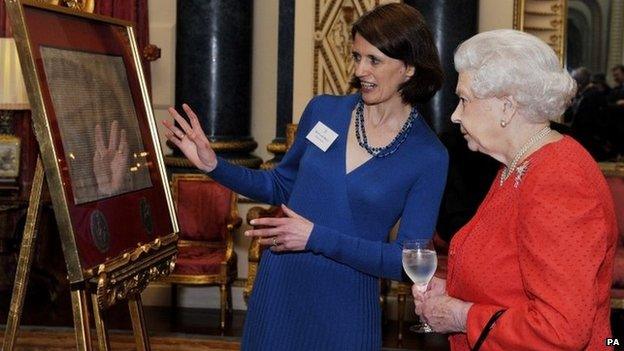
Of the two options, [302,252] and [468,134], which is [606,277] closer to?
[468,134]

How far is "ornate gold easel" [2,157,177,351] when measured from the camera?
2.89 m

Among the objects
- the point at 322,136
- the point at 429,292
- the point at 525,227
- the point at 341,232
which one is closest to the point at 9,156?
the point at 322,136

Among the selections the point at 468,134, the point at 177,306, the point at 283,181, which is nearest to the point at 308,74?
the point at 177,306

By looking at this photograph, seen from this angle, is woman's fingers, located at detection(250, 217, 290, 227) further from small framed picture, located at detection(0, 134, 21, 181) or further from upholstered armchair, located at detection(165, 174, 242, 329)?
small framed picture, located at detection(0, 134, 21, 181)

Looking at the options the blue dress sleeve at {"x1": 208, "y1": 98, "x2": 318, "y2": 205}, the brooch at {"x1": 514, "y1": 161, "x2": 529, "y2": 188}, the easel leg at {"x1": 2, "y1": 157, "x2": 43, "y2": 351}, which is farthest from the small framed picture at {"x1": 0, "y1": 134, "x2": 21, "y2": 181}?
the brooch at {"x1": 514, "y1": 161, "x2": 529, "y2": 188}

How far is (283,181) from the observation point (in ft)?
10.1

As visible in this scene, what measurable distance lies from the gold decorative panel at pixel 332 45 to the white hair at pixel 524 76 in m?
4.34

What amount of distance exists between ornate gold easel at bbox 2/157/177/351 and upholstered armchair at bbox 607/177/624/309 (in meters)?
3.32

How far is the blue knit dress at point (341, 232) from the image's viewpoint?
283 centimetres

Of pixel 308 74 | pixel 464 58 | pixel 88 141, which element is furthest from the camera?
pixel 308 74

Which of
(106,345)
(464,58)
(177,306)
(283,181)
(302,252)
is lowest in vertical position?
(177,306)

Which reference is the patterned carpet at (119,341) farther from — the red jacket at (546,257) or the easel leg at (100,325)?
the red jacket at (546,257)

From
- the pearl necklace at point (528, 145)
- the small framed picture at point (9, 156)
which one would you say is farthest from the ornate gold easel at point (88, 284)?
the small framed picture at point (9, 156)

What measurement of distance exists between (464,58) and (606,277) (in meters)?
0.57
